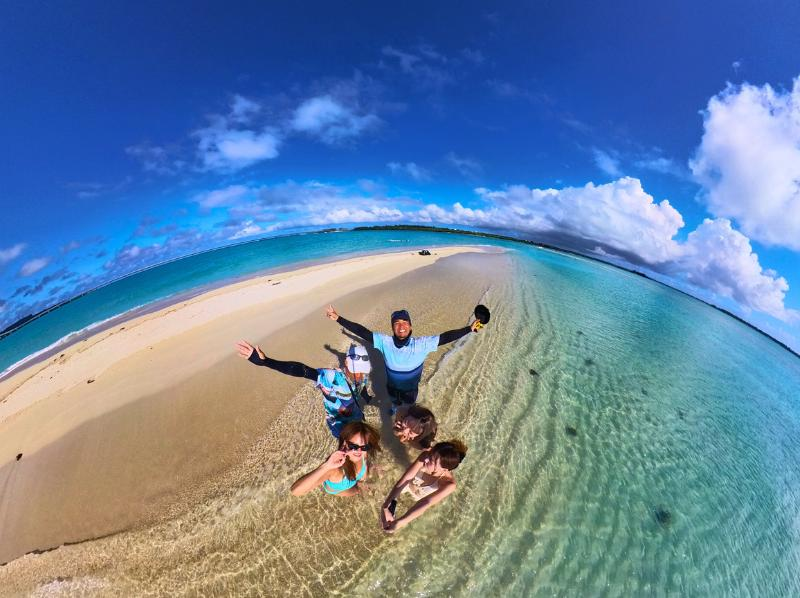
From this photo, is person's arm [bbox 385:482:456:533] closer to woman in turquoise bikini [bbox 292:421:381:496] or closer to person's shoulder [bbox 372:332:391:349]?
woman in turquoise bikini [bbox 292:421:381:496]

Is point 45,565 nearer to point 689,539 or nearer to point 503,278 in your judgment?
point 689,539

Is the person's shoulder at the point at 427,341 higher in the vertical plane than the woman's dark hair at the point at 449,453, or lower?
higher

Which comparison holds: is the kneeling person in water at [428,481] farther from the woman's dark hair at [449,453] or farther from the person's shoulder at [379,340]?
the person's shoulder at [379,340]

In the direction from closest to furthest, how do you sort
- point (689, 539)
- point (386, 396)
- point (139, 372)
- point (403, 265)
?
1. point (689, 539)
2. point (386, 396)
3. point (139, 372)
4. point (403, 265)

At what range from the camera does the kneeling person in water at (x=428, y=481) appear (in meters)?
3.45

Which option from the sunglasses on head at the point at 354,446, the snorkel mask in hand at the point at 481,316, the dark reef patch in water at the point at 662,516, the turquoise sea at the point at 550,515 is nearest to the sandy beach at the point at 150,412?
the turquoise sea at the point at 550,515

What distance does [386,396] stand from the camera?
725cm

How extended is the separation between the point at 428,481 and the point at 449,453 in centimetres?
114

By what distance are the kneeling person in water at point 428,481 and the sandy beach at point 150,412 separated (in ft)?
11.5

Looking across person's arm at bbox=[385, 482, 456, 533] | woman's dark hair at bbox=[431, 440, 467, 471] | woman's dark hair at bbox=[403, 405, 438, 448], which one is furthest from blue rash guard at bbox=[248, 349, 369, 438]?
woman's dark hair at bbox=[431, 440, 467, 471]

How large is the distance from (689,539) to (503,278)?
20674mm

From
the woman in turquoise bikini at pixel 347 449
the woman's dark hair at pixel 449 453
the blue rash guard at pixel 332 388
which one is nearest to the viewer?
the woman in turquoise bikini at pixel 347 449

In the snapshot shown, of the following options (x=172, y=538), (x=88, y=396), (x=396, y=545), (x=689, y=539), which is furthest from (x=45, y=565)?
(x=689, y=539)

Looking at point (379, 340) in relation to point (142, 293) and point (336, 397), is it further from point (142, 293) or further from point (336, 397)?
point (142, 293)
